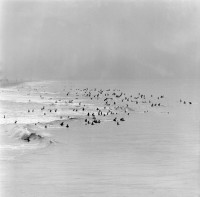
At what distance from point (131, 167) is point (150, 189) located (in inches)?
177

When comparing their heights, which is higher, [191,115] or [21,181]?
[191,115]

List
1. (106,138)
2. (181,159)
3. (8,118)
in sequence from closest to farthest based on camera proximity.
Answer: (181,159) → (106,138) → (8,118)

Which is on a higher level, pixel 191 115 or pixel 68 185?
pixel 191 115

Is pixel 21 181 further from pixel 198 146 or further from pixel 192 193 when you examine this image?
pixel 198 146

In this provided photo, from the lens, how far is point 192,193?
20.3m

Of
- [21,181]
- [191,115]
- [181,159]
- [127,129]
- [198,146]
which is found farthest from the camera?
[191,115]

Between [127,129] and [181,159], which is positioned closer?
[181,159]

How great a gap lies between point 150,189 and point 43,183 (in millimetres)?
5308

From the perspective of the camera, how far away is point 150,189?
20688 mm

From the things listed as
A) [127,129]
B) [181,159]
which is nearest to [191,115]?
[127,129]

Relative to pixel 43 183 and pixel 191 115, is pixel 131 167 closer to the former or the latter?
pixel 43 183

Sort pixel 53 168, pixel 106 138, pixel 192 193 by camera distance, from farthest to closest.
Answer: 1. pixel 106 138
2. pixel 53 168
3. pixel 192 193

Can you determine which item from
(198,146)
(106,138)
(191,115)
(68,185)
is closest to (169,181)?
(68,185)

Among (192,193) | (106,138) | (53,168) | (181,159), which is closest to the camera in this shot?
(192,193)
